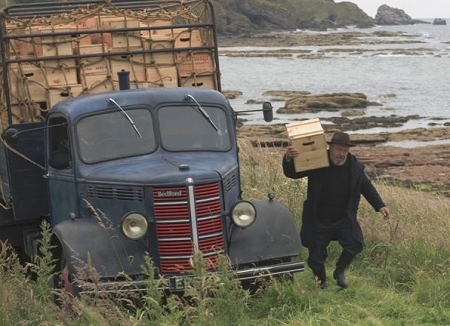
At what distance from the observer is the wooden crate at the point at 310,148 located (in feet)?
34.8

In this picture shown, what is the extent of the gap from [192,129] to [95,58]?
250 centimetres

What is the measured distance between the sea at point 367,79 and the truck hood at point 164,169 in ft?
79.4

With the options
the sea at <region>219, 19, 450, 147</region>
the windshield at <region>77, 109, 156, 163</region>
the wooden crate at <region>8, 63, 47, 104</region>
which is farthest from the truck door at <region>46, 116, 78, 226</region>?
the sea at <region>219, 19, 450, 147</region>

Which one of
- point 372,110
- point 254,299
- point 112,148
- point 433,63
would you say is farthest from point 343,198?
point 433,63

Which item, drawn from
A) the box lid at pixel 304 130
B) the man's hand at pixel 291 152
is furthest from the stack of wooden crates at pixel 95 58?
the man's hand at pixel 291 152

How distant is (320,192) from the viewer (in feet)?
35.3

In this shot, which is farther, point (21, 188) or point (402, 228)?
point (402, 228)

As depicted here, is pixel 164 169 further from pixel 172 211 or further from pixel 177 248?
pixel 177 248

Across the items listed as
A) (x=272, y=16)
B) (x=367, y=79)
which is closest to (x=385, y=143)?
(x=367, y=79)

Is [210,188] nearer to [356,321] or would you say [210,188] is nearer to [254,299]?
[254,299]

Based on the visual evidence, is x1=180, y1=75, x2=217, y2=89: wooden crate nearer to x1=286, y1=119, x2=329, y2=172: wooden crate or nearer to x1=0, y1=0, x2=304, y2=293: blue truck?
x1=0, y1=0, x2=304, y2=293: blue truck

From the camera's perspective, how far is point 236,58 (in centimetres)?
10056

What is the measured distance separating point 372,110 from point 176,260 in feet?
128

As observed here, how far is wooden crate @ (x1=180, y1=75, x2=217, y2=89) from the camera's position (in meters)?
13.4
